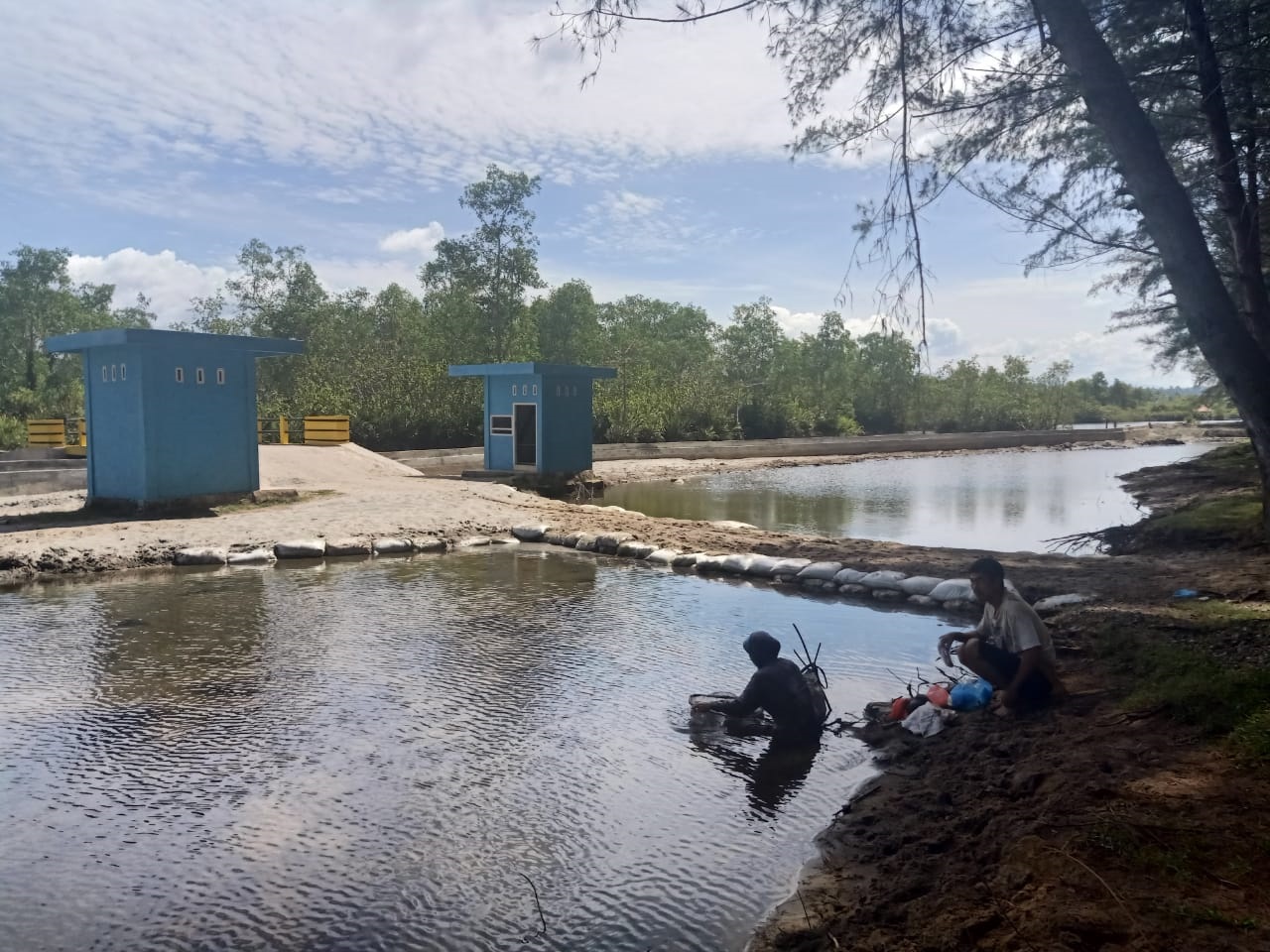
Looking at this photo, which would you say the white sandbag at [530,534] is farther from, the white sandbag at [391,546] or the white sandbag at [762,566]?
the white sandbag at [762,566]

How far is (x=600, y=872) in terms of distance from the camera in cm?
457

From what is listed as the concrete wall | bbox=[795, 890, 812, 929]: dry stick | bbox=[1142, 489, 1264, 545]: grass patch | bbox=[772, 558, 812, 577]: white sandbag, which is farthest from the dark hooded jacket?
the concrete wall

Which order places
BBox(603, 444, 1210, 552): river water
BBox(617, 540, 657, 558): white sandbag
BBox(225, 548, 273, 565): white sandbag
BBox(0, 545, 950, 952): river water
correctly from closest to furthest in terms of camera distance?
BBox(0, 545, 950, 952): river water → BBox(225, 548, 273, 565): white sandbag → BBox(617, 540, 657, 558): white sandbag → BBox(603, 444, 1210, 552): river water

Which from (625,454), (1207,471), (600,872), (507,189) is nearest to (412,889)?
(600,872)

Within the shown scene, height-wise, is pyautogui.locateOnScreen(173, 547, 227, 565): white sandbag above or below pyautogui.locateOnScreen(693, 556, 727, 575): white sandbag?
above

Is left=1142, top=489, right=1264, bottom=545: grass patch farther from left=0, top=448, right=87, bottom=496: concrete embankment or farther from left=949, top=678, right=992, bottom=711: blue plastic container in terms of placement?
left=0, top=448, right=87, bottom=496: concrete embankment

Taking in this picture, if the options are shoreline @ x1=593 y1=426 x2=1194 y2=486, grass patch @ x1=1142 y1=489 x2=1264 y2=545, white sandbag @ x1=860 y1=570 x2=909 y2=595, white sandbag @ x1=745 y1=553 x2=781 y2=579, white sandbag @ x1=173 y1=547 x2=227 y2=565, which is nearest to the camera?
white sandbag @ x1=860 y1=570 x2=909 y2=595

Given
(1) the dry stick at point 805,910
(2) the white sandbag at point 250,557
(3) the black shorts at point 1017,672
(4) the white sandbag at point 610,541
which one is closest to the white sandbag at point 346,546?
(2) the white sandbag at point 250,557

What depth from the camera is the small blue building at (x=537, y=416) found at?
23172 millimetres

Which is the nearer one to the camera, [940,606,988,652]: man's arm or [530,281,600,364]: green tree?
[940,606,988,652]: man's arm

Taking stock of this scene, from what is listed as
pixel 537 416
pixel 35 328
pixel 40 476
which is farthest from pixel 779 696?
pixel 35 328

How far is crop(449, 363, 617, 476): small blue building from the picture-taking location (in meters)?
23.2

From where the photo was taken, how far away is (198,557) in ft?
41.9

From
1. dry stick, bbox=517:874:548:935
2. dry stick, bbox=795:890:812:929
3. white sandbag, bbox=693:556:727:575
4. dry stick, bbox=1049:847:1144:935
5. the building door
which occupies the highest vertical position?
the building door
